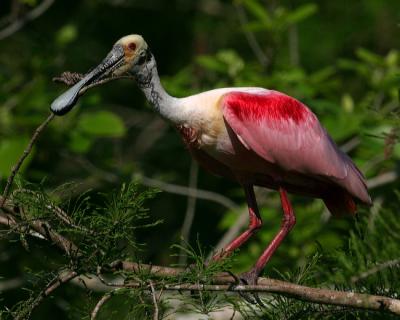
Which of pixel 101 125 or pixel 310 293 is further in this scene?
pixel 101 125

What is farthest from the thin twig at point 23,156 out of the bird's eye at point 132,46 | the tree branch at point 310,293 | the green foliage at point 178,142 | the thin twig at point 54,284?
the bird's eye at point 132,46

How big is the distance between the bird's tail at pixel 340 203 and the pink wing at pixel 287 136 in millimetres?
106

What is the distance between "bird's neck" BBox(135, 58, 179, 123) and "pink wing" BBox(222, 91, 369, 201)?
234mm

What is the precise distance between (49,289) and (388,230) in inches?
59.7

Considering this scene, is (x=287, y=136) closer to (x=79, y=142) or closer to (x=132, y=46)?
(x=132, y=46)

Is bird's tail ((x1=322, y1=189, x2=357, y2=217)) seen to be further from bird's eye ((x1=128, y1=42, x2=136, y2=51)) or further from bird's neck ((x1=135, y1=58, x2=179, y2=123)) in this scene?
bird's eye ((x1=128, y1=42, x2=136, y2=51))

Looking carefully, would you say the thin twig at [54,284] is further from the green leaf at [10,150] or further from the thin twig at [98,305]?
the green leaf at [10,150]

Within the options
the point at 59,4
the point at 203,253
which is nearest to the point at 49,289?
the point at 203,253

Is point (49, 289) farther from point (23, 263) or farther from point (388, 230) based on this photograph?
point (23, 263)

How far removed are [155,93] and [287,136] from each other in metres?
0.72

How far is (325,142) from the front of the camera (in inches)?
199

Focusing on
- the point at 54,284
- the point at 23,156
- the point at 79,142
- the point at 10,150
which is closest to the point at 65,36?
the point at 79,142

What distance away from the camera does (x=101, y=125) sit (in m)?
7.01

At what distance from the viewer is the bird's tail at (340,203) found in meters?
4.97
